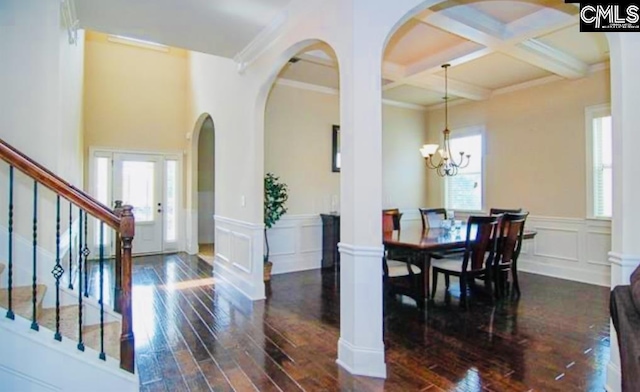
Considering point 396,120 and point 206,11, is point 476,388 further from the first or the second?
point 396,120

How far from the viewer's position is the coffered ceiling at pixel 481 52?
11.7 feet

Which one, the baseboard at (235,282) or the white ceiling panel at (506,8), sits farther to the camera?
the baseboard at (235,282)

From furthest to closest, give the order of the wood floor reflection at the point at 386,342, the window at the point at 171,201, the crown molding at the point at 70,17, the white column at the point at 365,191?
1. the window at the point at 171,201
2. the crown molding at the point at 70,17
3. the white column at the point at 365,191
4. the wood floor reflection at the point at 386,342

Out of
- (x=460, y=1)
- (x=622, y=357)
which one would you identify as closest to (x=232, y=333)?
(x=622, y=357)

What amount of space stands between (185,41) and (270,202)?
2275mm

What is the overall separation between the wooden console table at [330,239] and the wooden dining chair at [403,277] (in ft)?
4.92

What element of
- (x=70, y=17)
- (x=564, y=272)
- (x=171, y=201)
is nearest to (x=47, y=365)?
(x=70, y=17)

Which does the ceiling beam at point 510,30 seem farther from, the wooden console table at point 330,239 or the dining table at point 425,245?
the wooden console table at point 330,239

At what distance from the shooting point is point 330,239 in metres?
5.86

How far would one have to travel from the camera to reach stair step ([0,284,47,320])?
7.10 feet

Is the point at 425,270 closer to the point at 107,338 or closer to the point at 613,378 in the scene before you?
the point at 613,378

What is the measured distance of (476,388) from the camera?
2.33 meters

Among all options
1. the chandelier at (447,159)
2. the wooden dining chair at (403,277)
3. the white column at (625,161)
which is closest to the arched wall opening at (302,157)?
the chandelier at (447,159)

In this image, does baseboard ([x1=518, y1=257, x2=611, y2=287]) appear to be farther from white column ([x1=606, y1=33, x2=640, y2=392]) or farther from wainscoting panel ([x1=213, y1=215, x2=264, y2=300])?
wainscoting panel ([x1=213, y1=215, x2=264, y2=300])
